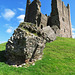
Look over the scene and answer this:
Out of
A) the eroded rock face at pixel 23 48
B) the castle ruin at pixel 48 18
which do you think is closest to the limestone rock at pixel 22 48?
the eroded rock face at pixel 23 48

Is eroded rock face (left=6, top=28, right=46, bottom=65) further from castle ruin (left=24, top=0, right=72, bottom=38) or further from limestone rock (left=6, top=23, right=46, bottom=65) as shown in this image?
castle ruin (left=24, top=0, right=72, bottom=38)

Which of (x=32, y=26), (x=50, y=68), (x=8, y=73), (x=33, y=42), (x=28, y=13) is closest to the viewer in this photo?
(x=8, y=73)

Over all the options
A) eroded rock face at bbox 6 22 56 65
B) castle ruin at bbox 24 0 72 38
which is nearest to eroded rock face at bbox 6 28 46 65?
eroded rock face at bbox 6 22 56 65

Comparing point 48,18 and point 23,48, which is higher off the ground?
point 48,18

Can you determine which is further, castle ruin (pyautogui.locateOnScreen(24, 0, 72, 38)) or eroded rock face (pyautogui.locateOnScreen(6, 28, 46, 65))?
castle ruin (pyautogui.locateOnScreen(24, 0, 72, 38))

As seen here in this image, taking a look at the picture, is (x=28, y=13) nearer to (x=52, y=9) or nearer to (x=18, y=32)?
(x=52, y=9)

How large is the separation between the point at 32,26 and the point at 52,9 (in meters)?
24.5

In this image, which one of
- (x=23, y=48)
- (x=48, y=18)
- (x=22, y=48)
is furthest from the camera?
(x=48, y=18)

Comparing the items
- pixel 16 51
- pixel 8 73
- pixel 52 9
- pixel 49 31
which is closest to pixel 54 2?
pixel 52 9

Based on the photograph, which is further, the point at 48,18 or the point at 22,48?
the point at 48,18

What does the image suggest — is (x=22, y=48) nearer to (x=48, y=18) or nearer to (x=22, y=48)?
(x=22, y=48)

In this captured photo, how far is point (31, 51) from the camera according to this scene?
1182 cm

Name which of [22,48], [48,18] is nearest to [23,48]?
[22,48]

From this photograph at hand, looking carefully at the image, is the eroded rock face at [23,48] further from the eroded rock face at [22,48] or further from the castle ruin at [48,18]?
the castle ruin at [48,18]
